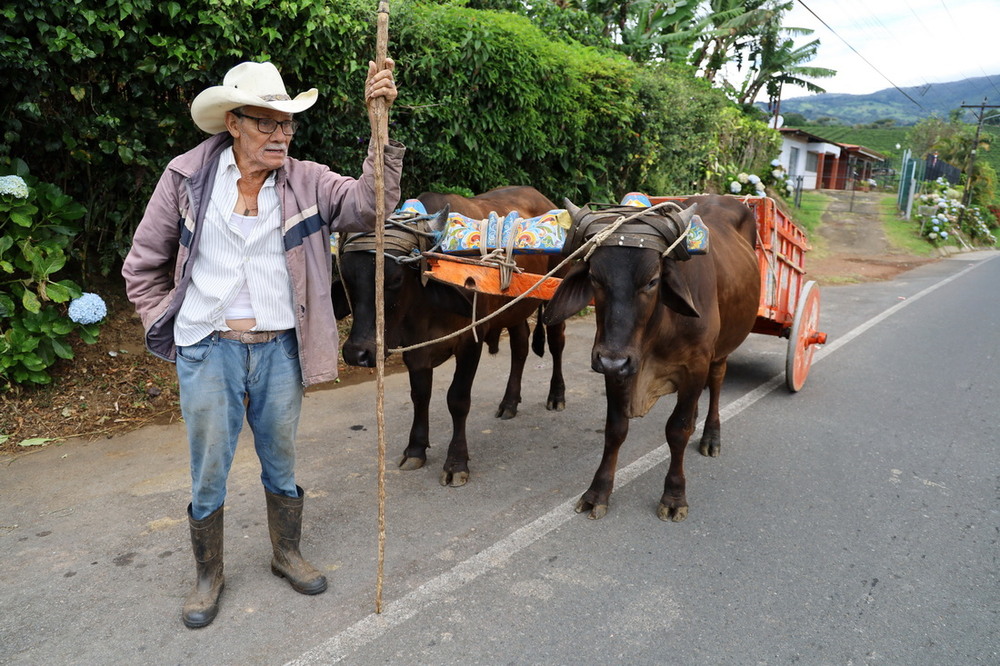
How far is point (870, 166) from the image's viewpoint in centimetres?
5203

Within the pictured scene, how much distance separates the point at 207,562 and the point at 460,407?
1795 mm

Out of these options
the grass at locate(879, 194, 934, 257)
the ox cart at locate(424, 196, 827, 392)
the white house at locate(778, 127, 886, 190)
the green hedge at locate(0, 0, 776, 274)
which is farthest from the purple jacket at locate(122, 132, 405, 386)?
the white house at locate(778, 127, 886, 190)

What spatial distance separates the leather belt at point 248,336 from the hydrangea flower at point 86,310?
9.61 ft

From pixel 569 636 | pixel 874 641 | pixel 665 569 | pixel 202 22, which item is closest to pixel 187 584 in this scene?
pixel 569 636

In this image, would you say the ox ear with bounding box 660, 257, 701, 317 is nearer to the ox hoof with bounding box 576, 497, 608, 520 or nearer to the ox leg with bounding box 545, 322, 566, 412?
the ox hoof with bounding box 576, 497, 608, 520

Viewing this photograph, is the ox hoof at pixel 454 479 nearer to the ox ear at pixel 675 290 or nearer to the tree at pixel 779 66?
the ox ear at pixel 675 290

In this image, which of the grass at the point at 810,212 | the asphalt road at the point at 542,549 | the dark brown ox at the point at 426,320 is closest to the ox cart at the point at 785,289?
the asphalt road at the point at 542,549

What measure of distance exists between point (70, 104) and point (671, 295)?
4.43 metres

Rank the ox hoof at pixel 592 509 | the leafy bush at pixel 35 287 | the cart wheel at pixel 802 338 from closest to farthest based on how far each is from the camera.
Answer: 1. the ox hoof at pixel 592 509
2. the leafy bush at pixel 35 287
3. the cart wheel at pixel 802 338

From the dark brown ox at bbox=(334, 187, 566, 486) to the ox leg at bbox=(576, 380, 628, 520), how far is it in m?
0.79

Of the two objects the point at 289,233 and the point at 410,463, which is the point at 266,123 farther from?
the point at 410,463

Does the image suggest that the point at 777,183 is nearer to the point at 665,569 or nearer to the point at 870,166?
the point at 665,569

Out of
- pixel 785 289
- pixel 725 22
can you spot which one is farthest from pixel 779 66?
pixel 785 289

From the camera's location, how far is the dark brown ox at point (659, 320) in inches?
131
